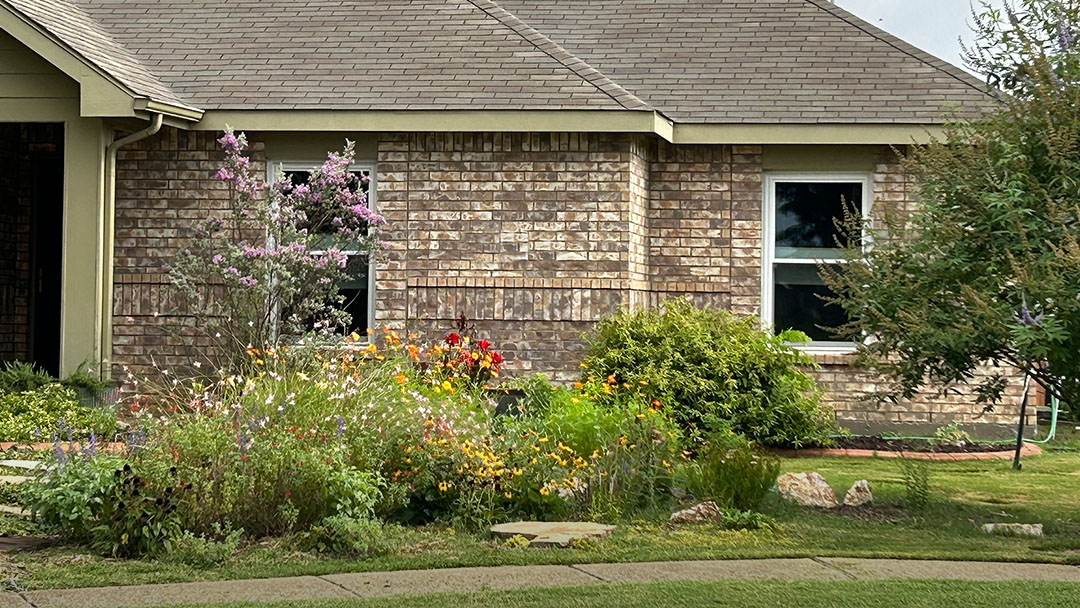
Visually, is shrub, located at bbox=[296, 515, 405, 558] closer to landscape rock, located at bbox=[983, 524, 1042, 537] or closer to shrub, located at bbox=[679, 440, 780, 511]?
shrub, located at bbox=[679, 440, 780, 511]

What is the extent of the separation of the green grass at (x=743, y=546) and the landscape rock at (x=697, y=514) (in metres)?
0.11

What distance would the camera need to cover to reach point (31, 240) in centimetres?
1580

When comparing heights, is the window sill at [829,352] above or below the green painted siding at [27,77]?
below

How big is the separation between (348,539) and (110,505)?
49.6 inches

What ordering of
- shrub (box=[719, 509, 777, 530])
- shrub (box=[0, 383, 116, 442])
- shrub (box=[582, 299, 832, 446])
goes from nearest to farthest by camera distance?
shrub (box=[719, 509, 777, 530]) < shrub (box=[0, 383, 116, 442]) < shrub (box=[582, 299, 832, 446])

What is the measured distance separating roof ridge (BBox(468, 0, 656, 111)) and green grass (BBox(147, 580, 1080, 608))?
707 centimetres

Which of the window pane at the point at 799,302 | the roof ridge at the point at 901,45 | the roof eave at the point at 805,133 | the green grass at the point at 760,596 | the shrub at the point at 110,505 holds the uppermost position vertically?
the roof ridge at the point at 901,45

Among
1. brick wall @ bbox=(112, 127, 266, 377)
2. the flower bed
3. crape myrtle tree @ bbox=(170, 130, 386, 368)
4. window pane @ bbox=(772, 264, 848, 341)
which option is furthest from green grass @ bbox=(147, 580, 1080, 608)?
brick wall @ bbox=(112, 127, 266, 377)

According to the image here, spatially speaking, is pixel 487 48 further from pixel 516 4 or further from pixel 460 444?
pixel 460 444

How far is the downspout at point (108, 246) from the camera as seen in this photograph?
12.9 meters

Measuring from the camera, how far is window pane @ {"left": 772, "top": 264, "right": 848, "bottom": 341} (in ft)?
46.3

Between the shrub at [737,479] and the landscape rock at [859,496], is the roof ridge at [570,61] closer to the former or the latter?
the landscape rock at [859,496]

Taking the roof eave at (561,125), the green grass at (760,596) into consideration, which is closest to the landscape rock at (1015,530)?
the green grass at (760,596)

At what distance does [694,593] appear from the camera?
6.32 metres
